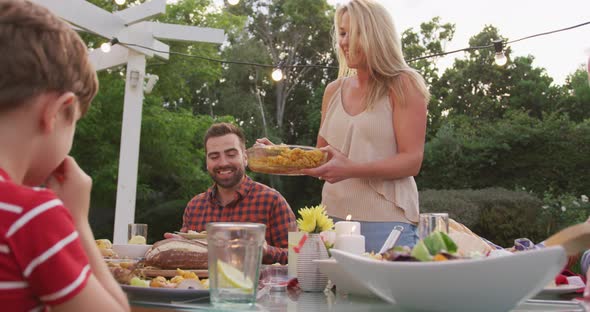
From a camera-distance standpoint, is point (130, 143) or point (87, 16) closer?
point (87, 16)

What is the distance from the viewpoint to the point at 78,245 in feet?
2.43

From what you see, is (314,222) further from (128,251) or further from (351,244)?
(128,251)

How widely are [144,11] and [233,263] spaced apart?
5.56 meters

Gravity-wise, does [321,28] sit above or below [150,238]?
above

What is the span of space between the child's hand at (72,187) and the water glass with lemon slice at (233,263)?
209 mm

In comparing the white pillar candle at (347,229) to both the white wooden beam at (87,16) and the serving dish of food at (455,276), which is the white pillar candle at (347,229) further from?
the white wooden beam at (87,16)

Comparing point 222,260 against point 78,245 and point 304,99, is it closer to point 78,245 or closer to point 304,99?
point 78,245

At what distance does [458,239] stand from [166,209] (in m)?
11.5

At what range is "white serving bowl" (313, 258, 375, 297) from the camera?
1164 mm

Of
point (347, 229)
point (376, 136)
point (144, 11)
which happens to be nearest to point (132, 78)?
point (144, 11)

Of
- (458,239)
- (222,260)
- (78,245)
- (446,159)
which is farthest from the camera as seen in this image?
(446,159)

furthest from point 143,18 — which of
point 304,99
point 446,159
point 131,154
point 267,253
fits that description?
point 304,99

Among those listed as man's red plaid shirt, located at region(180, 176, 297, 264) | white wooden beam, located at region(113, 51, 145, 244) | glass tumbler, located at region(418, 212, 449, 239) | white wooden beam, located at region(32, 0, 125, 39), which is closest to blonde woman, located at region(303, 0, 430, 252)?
glass tumbler, located at region(418, 212, 449, 239)

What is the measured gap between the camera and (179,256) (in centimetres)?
144
